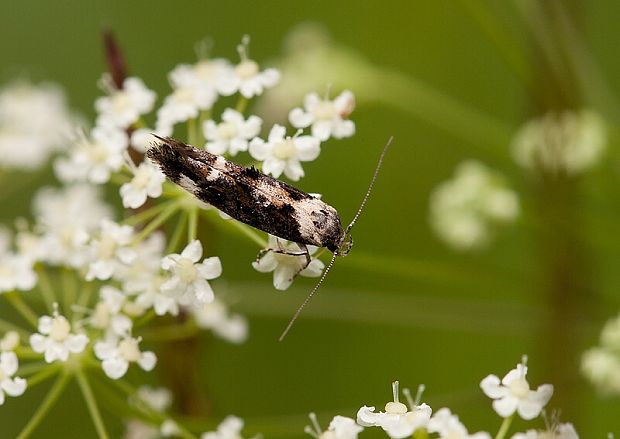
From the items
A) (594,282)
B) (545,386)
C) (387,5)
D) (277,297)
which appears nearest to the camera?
(545,386)

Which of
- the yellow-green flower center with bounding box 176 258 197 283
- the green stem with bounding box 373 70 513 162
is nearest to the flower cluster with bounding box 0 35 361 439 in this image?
the yellow-green flower center with bounding box 176 258 197 283

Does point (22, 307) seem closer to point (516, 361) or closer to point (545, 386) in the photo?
point (545, 386)

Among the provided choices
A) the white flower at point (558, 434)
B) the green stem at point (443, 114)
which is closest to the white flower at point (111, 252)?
the white flower at point (558, 434)

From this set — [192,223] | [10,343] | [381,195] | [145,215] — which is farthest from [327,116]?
[381,195]

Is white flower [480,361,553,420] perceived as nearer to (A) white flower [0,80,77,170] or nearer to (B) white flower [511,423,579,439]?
(B) white flower [511,423,579,439]

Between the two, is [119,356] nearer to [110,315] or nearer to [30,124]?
[110,315]

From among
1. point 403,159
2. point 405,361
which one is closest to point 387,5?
point 403,159
